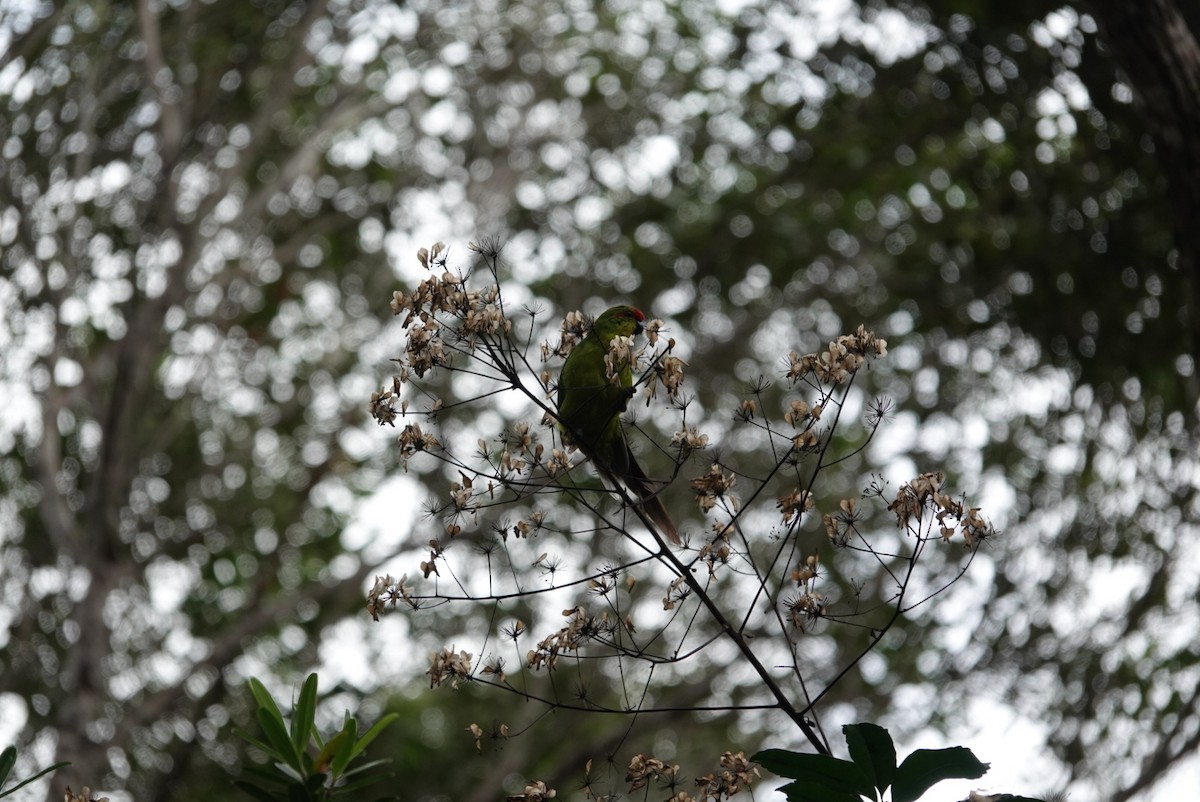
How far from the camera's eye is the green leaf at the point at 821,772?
190 centimetres

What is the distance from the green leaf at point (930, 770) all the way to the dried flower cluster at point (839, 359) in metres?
0.73

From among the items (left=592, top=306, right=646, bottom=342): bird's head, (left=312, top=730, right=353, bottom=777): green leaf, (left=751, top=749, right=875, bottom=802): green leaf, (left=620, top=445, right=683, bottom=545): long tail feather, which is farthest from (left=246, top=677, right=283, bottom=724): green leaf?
(left=592, top=306, right=646, bottom=342): bird's head

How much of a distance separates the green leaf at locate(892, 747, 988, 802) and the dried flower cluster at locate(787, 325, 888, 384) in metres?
0.73

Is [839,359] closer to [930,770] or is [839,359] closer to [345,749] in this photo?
[930,770]

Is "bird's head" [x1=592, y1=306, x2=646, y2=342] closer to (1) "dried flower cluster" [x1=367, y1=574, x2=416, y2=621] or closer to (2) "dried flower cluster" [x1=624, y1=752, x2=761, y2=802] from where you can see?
(1) "dried flower cluster" [x1=367, y1=574, x2=416, y2=621]

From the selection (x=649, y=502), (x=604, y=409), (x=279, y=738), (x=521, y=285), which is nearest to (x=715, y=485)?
(x=649, y=502)

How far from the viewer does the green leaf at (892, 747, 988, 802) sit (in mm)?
1839

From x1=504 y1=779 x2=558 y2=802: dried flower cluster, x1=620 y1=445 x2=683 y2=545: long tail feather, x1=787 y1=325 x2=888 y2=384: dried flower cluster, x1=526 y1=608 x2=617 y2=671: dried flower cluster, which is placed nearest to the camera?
x1=504 y1=779 x2=558 y2=802: dried flower cluster

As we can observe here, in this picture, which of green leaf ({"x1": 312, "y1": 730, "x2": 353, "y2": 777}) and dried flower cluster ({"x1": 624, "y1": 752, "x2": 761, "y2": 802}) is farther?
green leaf ({"x1": 312, "y1": 730, "x2": 353, "y2": 777})

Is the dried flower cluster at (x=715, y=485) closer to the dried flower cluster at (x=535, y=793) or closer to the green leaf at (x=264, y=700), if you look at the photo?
the dried flower cluster at (x=535, y=793)

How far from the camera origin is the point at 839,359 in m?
2.26

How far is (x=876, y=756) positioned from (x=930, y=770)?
89 mm

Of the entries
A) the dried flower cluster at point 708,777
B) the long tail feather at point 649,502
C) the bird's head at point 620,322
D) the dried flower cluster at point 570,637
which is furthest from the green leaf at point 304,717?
the bird's head at point 620,322

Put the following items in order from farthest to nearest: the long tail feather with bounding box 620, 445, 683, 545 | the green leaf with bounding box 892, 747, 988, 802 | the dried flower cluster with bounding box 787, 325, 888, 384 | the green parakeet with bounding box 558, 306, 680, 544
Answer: the long tail feather with bounding box 620, 445, 683, 545 → the green parakeet with bounding box 558, 306, 680, 544 → the dried flower cluster with bounding box 787, 325, 888, 384 → the green leaf with bounding box 892, 747, 988, 802
